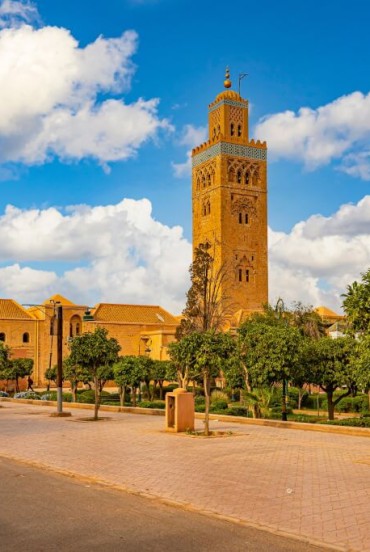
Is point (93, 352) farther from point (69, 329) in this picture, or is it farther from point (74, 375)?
point (69, 329)

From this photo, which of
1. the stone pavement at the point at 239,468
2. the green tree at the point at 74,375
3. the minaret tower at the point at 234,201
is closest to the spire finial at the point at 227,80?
the minaret tower at the point at 234,201

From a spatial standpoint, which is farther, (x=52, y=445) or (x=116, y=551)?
(x=52, y=445)

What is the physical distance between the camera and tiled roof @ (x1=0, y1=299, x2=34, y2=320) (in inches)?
2756

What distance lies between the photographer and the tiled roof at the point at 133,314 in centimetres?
7219

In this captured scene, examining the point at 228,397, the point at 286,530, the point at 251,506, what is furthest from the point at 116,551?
the point at 228,397

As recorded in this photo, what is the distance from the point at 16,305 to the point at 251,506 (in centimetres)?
6607

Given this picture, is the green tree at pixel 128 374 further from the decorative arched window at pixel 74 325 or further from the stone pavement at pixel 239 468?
the decorative arched window at pixel 74 325

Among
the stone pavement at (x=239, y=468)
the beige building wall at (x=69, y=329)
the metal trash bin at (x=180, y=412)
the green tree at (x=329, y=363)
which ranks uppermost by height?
the beige building wall at (x=69, y=329)

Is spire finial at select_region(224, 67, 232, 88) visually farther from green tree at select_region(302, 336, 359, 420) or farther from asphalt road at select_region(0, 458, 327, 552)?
asphalt road at select_region(0, 458, 327, 552)

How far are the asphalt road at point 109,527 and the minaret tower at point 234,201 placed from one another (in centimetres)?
6434

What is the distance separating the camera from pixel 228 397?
139 feet

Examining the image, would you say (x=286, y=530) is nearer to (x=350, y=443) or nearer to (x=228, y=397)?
(x=350, y=443)

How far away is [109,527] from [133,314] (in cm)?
6710

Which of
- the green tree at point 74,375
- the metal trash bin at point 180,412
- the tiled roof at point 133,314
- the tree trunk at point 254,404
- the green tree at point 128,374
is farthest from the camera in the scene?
the tiled roof at point 133,314
